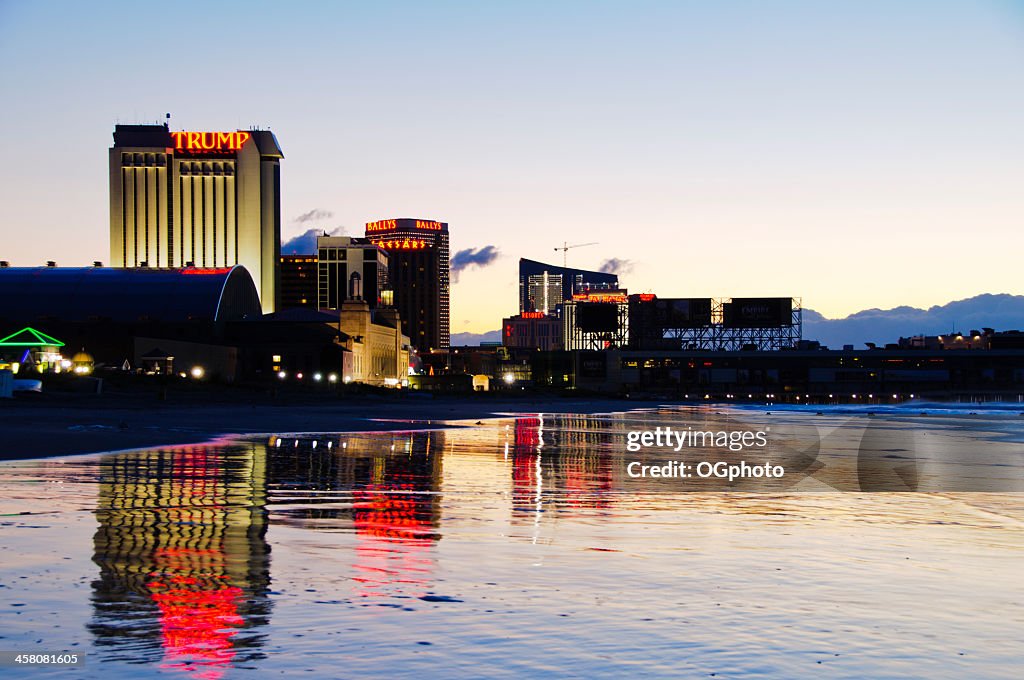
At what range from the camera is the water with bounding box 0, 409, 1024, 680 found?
10.1 metres

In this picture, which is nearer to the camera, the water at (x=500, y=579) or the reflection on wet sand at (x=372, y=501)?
the water at (x=500, y=579)

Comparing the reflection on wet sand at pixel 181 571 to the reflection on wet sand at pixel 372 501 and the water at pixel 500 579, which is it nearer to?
the water at pixel 500 579

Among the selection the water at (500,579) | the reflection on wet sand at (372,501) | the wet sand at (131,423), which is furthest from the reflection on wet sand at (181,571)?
the wet sand at (131,423)

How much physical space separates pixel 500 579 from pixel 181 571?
14.0ft

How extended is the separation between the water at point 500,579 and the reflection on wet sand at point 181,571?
0.05 m

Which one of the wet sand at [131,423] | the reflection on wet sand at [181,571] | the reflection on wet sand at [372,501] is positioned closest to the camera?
the reflection on wet sand at [181,571]

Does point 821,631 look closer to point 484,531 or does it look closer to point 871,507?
point 484,531

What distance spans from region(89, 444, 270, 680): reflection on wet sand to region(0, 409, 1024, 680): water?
49mm

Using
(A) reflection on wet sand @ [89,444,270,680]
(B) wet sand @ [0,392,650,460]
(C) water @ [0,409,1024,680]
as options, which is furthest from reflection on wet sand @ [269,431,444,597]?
(B) wet sand @ [0,392,650,460]

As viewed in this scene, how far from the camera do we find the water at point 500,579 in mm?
10094

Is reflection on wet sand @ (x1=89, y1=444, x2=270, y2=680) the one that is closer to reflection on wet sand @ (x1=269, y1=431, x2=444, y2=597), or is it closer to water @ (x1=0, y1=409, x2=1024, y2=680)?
water @ (x1=0, y1=409, x2=1024, y2=680)

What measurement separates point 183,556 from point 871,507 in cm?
1557

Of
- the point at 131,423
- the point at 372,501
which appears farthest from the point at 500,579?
the point at 131,423

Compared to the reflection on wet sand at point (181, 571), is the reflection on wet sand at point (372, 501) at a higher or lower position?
lower
